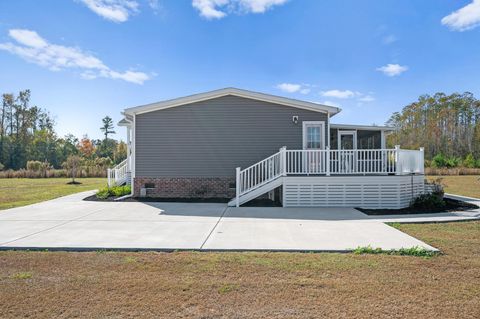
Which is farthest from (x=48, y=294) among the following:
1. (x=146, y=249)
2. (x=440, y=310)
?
(x=440, y=310)

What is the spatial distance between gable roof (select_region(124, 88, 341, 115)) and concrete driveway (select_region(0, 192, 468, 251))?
164 inches

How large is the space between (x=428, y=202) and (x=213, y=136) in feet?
25.7

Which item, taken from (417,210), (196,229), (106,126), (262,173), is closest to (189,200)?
(262,173)

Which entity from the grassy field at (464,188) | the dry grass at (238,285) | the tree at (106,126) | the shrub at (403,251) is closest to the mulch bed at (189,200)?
the shrub at (403,251)

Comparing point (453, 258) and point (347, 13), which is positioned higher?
point (347, 13)

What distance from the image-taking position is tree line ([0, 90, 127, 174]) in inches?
1731

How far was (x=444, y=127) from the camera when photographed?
42.8 metres

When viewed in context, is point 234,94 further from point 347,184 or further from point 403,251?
point 403,251

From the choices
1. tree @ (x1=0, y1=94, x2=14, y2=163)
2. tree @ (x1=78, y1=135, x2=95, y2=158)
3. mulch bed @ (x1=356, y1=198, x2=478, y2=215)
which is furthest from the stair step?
tree @ (x1=0, y1=94, x2=14, y2=163)

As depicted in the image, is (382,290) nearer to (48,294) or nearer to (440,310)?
(440,310)

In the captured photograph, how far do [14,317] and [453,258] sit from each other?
5620mm

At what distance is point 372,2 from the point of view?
37.4 feet

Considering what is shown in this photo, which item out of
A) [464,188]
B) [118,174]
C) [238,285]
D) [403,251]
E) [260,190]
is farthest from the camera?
[464,188]

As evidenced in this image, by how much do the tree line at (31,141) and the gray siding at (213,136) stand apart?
32.8 m
